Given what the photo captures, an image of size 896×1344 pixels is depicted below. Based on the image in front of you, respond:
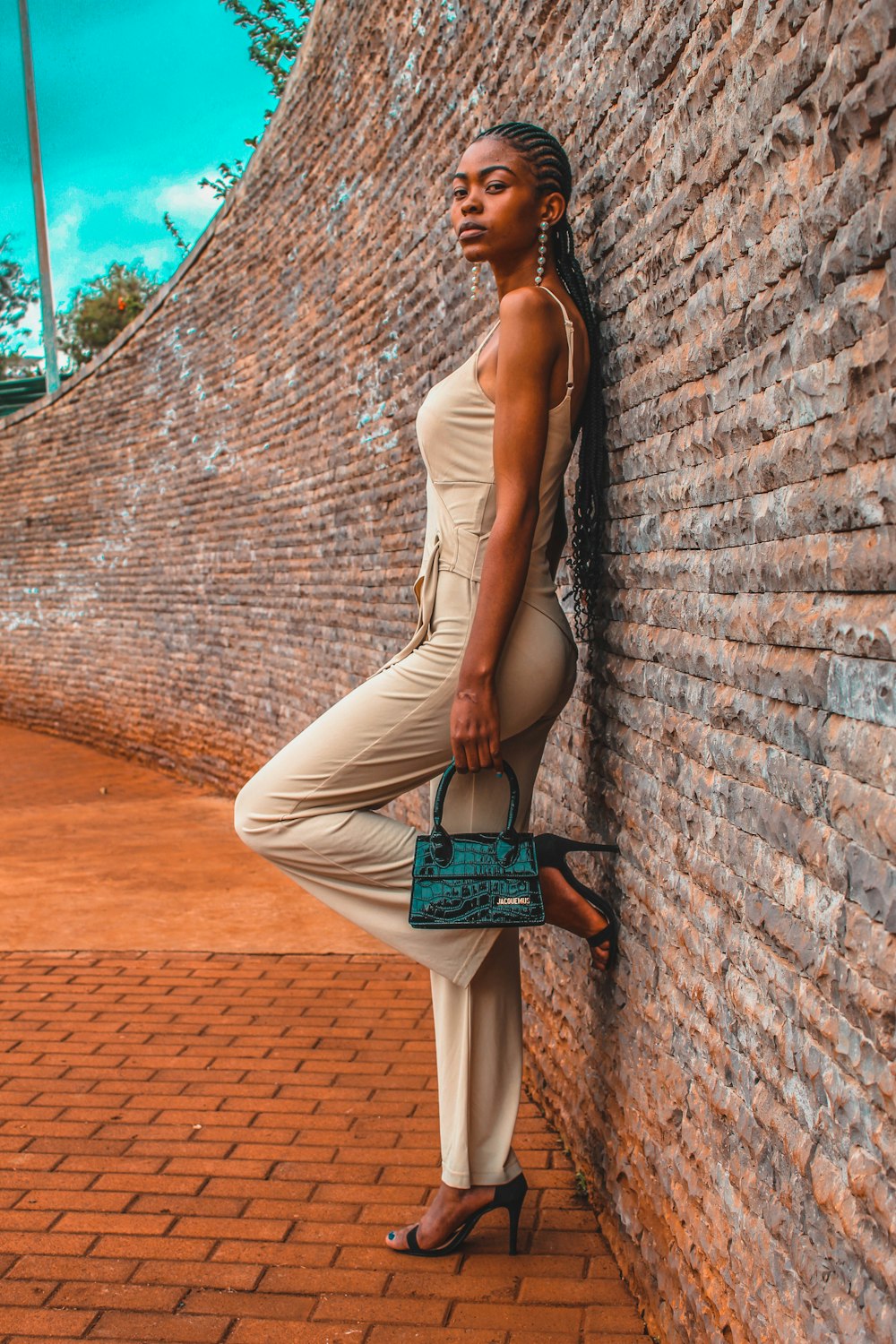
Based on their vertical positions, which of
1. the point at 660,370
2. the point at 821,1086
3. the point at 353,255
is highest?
the point at 353,255

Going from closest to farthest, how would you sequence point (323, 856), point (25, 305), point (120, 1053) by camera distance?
point (323, 856)
point (120, 1053)
point (25, 305)

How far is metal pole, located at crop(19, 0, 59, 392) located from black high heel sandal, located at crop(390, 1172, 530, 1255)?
1945cm

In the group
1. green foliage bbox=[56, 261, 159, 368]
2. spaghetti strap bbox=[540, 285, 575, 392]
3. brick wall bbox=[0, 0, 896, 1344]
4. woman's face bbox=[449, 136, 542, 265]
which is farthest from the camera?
green foliage bbox=[56, 261, 159, 368]

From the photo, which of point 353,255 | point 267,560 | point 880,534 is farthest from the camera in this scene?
point 267,560

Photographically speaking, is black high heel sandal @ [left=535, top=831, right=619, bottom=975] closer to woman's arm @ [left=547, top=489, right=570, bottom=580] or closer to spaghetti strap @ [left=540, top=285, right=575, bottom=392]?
woman's arm @ [left=547, top=489, right=570, bottom=580]

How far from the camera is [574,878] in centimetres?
304

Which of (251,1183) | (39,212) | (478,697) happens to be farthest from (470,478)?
(39,212)

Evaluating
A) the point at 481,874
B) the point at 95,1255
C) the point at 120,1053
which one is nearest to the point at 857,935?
the point at 481,874

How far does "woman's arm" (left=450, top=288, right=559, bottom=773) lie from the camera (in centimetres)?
272

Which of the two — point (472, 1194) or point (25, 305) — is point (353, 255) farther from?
point (25, 305)

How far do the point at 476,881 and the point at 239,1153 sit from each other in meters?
1.35

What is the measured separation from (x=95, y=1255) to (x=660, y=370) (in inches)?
89.0

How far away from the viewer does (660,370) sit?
262 centimetres

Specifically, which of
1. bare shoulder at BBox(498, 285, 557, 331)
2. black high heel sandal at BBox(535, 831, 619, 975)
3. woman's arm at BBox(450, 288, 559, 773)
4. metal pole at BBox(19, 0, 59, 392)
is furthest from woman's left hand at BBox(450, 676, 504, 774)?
metal pole at BBox(19, 0, 59, 392)
